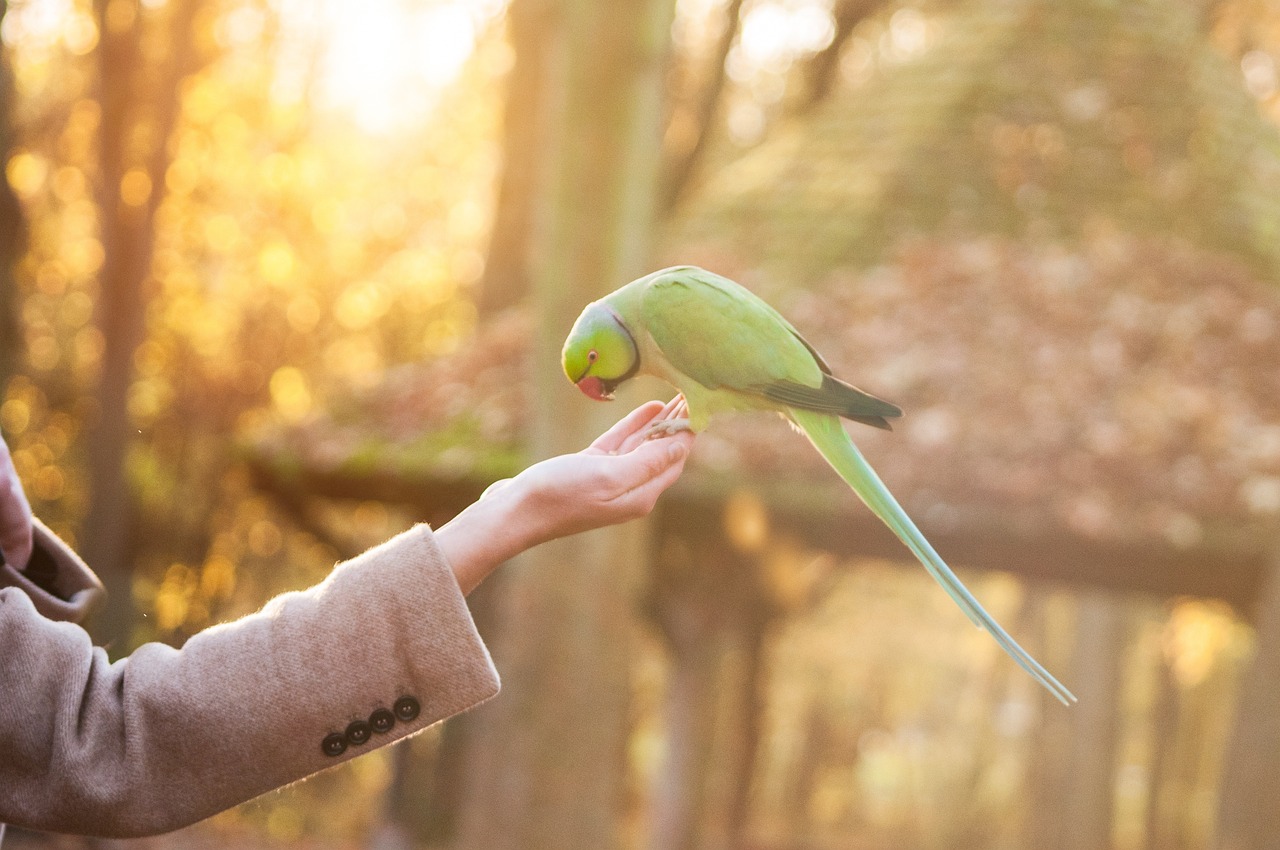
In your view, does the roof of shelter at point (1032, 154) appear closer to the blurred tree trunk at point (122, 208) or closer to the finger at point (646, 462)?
the blurred tree trunk at point (122, 208)

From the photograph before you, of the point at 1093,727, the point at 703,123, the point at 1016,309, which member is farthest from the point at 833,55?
the point at 1093,727

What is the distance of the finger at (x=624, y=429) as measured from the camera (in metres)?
1.43

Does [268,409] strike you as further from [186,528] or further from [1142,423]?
[1142,423]

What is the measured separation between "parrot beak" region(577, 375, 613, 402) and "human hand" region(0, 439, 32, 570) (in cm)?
66

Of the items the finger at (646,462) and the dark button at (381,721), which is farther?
the finger at (646,462)

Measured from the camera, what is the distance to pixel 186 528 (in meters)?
12.1

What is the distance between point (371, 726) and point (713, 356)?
71 cm

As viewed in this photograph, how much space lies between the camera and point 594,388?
1599 millimetres

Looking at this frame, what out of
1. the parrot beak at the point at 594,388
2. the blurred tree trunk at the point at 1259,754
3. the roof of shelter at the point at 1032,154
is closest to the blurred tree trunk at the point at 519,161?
the roof of shelter at the point at 1032,154

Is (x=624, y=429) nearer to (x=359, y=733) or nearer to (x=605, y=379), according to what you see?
(x=605, y=379)

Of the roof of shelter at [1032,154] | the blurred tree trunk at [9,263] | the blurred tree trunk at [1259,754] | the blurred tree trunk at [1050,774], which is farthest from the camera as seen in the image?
the blurred tree trunk at [1050,774]

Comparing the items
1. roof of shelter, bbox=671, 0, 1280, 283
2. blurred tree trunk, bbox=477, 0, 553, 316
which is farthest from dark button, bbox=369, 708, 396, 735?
blurred tree trunk, bbox=477, 0, 553, 316

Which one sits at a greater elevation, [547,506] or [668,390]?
[547,506]

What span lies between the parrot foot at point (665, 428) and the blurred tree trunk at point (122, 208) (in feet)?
28.2
